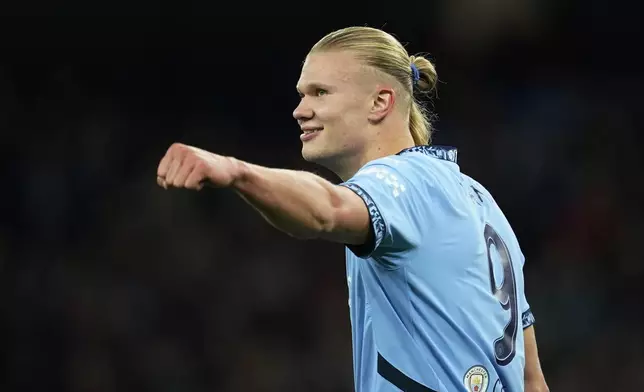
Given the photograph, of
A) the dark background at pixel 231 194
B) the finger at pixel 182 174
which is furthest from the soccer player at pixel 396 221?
the dark background at pixel 231 194

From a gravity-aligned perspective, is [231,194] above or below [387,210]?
below

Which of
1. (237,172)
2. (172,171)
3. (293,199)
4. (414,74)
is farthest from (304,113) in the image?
(172,171)

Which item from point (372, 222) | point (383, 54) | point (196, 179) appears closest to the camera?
point (196, 179)

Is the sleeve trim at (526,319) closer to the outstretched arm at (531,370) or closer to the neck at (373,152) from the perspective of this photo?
the outstretched arm at (531,370)

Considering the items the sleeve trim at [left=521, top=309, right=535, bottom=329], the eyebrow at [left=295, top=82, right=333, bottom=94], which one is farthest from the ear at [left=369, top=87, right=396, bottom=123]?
the sleeve trim at [left=521, top=309, right=535, bottom=329]

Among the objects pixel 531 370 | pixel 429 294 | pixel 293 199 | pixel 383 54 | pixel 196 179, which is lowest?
pixel 531 370

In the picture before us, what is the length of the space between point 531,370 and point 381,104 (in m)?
1.04

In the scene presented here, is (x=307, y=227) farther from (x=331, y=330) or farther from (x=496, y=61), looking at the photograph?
(x=496, y=61)

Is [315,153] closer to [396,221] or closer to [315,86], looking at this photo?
[315,86]

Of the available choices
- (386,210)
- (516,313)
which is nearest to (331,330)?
(516,313)

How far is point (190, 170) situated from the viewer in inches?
81.7

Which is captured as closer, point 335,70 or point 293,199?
point 293,199

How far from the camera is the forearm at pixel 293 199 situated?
2221 millimetres

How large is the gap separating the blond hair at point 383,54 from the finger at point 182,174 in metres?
1.30
